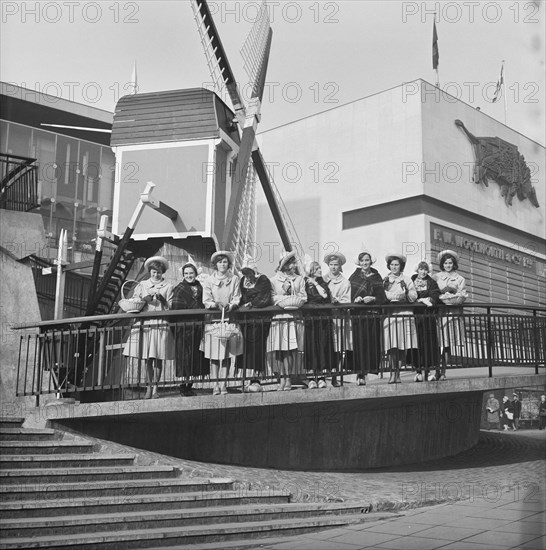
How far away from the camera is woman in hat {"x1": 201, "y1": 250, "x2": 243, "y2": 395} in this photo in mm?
9453

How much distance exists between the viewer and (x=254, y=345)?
966 centimetres

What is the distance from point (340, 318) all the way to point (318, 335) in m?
0.37

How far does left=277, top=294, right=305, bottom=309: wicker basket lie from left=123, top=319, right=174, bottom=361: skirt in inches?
58.3

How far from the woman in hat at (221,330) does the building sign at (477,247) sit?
41.5 feet

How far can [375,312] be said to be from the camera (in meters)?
10.1

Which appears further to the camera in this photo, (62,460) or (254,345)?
(254,345)

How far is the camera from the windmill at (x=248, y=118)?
66.3 feet

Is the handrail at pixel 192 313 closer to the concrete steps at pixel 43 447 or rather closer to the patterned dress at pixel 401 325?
the patterned dress at pixel 401 325

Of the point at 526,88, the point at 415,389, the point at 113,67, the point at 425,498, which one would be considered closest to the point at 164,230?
the point at 113,67

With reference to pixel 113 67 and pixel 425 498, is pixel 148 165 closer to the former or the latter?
pixel 113 67

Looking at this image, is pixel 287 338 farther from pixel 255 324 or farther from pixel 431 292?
pixel 431 292

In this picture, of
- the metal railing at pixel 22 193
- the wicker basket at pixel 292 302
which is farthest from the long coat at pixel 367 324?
the metal railing at pixel 22 193

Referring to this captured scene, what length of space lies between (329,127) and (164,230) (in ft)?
25.8

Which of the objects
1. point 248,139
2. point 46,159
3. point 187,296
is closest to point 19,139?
point 46,159
